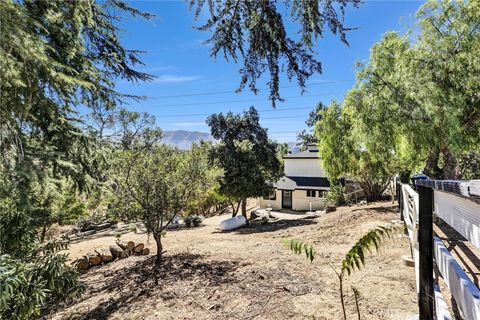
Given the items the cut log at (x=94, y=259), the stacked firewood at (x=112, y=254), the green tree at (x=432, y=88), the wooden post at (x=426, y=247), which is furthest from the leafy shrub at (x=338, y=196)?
the wooden post at (x=426, y=247)

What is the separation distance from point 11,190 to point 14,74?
4.51ft

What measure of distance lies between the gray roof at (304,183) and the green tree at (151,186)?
2075 cm

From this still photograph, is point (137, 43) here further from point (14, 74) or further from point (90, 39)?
point (14, 74)

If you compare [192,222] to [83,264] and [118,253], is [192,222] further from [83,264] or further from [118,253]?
[83,264]

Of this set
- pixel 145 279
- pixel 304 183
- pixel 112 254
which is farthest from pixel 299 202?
pixel 145 279

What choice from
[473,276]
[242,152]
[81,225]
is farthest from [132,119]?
[81,225]

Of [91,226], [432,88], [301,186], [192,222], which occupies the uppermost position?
[432,88]

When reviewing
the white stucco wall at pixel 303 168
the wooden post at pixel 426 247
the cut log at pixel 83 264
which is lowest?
the cut log at pixel 83 264

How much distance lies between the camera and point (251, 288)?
5.87m

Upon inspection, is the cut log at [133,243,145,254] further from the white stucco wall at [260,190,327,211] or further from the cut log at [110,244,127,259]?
the white stucco wall at [260,190,327,211]

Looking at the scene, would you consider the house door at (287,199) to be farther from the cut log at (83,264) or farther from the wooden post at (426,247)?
the wooden post at (426,247)

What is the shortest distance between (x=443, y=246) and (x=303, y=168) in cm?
3061

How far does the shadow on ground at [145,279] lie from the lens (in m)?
6.32

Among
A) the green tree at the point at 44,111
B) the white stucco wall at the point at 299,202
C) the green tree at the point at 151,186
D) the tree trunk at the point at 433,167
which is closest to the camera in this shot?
the green tree at the point at 44,111
